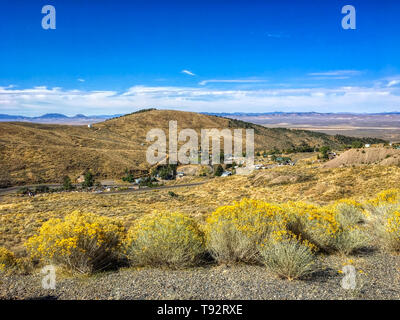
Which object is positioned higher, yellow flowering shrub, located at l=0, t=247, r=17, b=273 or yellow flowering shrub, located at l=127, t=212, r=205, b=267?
yellow flowering shrub, located at l=127, t=212, r=205, b=267

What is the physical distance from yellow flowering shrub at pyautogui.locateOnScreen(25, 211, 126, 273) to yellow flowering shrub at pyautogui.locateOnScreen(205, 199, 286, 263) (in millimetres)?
2331

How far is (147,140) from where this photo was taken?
112312 millimetres

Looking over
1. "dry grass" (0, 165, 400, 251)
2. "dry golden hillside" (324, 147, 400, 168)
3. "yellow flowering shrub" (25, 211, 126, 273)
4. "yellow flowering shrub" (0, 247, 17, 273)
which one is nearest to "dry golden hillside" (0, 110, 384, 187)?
"dry grass" (0, 165, 400, 251)

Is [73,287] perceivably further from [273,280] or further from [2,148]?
[2,148]

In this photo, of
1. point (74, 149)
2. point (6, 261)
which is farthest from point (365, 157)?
point (74, 149)

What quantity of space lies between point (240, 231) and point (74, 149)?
78.6m

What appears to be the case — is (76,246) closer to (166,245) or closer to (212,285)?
(166,245)

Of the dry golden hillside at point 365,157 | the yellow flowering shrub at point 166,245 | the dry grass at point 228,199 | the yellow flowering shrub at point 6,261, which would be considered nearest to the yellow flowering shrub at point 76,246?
the yellow flowering shrub at point 166,245

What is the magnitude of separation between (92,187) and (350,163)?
146 feet

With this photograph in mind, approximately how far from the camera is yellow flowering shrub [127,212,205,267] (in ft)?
20.9

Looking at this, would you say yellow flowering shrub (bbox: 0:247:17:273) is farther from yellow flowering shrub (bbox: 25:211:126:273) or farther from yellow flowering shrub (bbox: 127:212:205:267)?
yellow flowering shrub (bbox: 127:212:205:267)

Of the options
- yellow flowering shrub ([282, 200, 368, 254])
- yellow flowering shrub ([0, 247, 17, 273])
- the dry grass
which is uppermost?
yellow flowering shrub ([282, 200, 368, 254])

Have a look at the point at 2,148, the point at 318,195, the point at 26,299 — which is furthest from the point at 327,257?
the point at 2,148

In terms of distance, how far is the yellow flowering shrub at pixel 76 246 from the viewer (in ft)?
20.2
